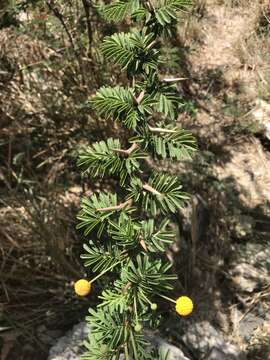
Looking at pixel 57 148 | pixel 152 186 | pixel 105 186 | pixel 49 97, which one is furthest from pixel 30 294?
pixel 152 186

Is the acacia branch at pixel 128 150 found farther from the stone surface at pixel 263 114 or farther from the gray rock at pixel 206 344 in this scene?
the stone surface at pixel 263 114

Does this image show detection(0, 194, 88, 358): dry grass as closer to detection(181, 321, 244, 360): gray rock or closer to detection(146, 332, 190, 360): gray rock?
detection(146, 332, 190, 360): gray rock

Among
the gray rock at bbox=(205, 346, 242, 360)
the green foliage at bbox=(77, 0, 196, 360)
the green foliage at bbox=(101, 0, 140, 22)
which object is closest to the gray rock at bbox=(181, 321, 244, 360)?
the gray rock at bbox=(205, 346, 242, 360)

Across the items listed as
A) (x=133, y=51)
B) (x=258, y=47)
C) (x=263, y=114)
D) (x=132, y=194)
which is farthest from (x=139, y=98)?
(x=258, y=47)

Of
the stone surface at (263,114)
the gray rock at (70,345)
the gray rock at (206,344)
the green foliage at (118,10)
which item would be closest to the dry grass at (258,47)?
the stone surface at (263,114)

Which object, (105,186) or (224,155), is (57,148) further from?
(224,155)

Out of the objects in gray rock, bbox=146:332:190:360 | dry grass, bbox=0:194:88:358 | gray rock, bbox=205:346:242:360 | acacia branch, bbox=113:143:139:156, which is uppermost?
acacia branch, bbox=113:143:139:156
